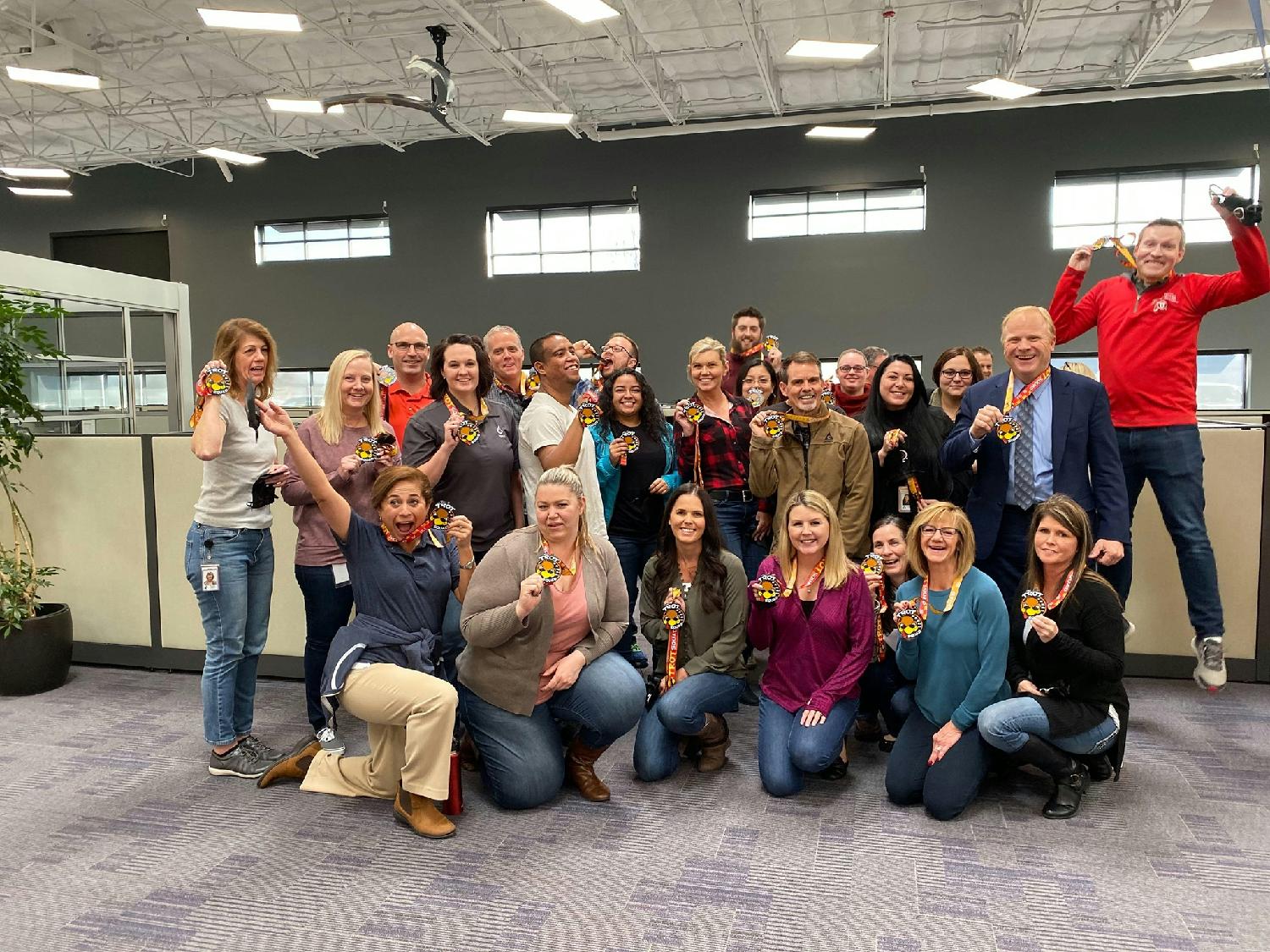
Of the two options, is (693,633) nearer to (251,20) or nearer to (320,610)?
(320,610)

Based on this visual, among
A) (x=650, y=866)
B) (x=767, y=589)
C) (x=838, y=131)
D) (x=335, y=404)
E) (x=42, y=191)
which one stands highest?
(x=42, y=191)

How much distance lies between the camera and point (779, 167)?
1066 centimetres

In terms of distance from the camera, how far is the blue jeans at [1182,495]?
10.2 feet

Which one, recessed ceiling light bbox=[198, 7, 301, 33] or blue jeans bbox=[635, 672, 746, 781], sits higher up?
recessed ceiling light bbox=[198, 7, 301, 33]

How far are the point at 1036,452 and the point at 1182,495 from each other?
2.37 ft

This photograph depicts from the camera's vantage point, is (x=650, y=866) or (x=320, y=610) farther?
(x=320, y=610)

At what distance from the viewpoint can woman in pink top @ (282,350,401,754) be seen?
9.46 ft

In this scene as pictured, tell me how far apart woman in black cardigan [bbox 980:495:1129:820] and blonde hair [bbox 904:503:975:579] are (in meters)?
0.18

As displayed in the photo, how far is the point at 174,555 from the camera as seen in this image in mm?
4008

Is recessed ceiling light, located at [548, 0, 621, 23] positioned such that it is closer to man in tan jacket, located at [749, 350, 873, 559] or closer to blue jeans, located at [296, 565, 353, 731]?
man in tan jacket, located at [749, 350, 873, 559]

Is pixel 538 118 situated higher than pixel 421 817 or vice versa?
pixel 538 118

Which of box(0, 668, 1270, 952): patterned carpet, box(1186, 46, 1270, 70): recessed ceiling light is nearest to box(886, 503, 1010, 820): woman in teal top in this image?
box(0, 668, 1270, 952): patterned carpet

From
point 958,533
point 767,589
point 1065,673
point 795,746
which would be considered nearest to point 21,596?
point 767,589

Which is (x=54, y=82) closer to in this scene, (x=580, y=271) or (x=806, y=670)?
(x=580, y=271)
